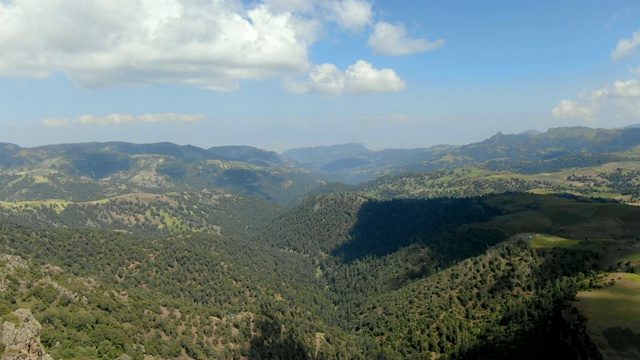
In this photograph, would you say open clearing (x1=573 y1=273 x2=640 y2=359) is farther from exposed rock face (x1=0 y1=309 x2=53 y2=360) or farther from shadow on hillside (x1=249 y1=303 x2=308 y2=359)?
exposed rock face (x1=0 y1=309 x2=53 y2=360)

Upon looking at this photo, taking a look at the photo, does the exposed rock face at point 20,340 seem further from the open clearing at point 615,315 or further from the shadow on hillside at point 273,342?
the open clearing at point 615,315

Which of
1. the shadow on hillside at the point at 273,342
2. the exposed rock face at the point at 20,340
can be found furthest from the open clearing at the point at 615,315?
the exposed rock face at the point at 20,340

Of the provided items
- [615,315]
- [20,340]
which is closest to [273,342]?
[20,340]

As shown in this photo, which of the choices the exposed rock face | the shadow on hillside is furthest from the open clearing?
the exposed rock face

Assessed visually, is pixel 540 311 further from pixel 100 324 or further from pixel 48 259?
pixel 48 259

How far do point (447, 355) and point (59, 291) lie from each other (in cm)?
16263

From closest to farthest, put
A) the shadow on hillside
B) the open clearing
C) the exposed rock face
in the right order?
the exposed rock face → the open clearing → the shadow on hillside

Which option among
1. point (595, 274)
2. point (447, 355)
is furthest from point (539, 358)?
point (595, 274)

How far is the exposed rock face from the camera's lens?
66438 millimetres

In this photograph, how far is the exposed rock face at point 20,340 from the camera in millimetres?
66438

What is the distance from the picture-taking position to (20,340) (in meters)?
68.4

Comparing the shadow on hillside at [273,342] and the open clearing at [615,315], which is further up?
the open clearing at [615,315]

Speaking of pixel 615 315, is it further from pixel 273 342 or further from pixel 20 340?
pixel 20 340

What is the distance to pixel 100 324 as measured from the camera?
116875mm
